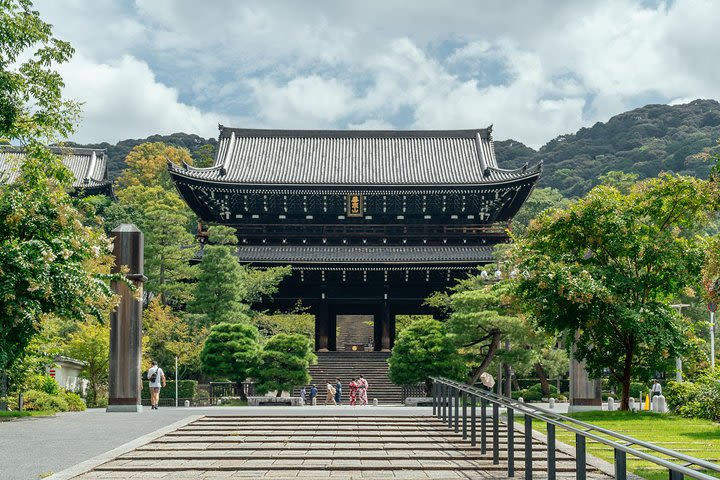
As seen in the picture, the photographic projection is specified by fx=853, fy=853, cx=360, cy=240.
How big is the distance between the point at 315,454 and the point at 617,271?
38.9 ft

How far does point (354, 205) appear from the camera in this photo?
147 feet

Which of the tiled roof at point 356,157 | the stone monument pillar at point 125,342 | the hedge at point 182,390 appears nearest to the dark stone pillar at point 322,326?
the tiled roof at point 356,157

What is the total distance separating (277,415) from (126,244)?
6695 mm

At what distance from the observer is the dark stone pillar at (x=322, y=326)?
42.1 metres

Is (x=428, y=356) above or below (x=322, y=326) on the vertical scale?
below

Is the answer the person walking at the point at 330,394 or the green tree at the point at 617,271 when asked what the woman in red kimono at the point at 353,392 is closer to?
the person walking at the point at 330,394

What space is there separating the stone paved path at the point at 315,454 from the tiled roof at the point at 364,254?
24.1 m

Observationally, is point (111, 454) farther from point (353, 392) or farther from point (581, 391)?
point (353, 392)

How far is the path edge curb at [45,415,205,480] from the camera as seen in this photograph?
34.5ft

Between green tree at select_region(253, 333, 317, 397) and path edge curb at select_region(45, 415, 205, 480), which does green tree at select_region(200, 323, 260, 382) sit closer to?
green tree at select_region(253, 333, 317, 397)

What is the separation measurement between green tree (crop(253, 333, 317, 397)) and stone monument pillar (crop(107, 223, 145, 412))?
9.09m

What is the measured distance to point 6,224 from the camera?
58.2ft

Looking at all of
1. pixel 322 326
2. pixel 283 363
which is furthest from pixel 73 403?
pixel 322 326

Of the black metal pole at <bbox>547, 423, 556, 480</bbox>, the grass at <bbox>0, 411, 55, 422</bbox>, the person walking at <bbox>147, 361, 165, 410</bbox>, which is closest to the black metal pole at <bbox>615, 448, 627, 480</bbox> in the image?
the black metal pole at <bbox>547, 423, 556, 480</bbox>
